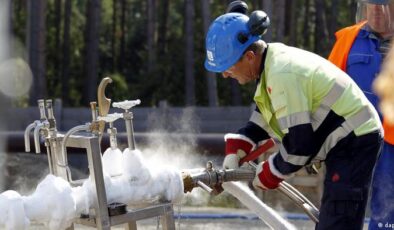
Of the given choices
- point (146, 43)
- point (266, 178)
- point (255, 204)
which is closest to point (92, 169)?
point (266, 178)

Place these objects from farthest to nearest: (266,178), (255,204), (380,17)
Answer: (380,17) → (255,204) → (266,178)

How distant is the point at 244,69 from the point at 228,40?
0.49ft

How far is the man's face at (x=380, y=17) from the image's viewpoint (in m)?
4.51

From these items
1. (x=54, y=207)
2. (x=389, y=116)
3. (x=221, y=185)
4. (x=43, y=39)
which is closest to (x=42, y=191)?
(x=54, y=207)

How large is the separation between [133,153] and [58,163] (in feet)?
1.22

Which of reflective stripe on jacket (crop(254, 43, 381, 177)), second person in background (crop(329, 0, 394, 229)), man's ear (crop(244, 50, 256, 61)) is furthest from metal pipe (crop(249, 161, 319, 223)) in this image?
man's ear (crop(244, 50, 256, 61))

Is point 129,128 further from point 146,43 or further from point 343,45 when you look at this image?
point 146,43

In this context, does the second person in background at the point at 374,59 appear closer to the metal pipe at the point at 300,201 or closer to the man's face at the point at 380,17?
the man's face at the point at 380,17

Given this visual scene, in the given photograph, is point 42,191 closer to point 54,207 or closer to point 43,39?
point 54,207

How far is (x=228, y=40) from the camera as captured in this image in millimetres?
3537

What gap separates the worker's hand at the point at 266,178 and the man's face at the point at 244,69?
0.39 meters

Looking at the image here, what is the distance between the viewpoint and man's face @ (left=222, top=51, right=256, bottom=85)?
3545mm

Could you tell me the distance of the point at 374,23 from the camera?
179 inches

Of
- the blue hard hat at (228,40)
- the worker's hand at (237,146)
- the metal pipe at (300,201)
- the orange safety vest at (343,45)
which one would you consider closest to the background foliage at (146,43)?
the orange safety vest at (343,45)
